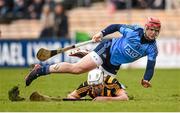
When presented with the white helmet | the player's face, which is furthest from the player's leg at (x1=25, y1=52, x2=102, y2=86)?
the player's face

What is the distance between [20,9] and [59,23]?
8.12 feet

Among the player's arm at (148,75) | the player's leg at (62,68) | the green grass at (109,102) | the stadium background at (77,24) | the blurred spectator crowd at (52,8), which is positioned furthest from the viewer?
the blurred spectator crowd at (52,8)

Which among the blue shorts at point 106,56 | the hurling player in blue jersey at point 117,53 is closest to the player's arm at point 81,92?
the hurling player in blue jersey at point 117,53

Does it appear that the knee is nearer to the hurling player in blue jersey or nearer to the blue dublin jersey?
the hurling player in blue jersey

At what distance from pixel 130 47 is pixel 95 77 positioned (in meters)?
1.01

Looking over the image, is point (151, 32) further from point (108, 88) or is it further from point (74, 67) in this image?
point (74, 67)

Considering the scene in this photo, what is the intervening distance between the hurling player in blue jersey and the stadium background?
13275 millimetres

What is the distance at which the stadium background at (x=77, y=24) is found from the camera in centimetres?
3159

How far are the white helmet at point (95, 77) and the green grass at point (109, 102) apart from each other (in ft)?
2.24

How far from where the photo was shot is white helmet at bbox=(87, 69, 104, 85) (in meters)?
16.4

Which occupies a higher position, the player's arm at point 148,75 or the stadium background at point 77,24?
the player's arm at point 148,75

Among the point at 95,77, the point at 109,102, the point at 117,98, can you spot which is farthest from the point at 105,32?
the point at 109,102

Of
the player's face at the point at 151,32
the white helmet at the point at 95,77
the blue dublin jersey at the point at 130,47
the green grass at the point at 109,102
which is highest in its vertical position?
the player's face at the point at 151,32

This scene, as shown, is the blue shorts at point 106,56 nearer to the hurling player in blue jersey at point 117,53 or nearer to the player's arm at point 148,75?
the hurling player in blue jersey at point 117,53
